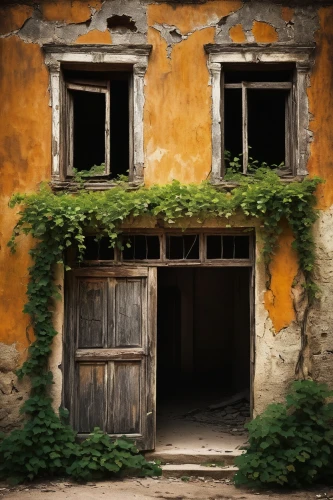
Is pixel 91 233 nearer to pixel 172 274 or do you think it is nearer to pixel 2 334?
pixel 2 334

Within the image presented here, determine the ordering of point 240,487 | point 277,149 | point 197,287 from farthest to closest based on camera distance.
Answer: point 197,287 → point 277,149 → point 240,487

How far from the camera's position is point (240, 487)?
25.5 ft

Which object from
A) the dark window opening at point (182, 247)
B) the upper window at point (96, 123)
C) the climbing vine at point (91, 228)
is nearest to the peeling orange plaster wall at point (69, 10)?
the upper window at point (96, 123)

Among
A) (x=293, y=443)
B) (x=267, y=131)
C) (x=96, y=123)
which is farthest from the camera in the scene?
(x=267, y=131)

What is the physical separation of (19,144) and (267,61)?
10.9ft

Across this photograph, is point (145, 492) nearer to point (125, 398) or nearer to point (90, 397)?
point (125, 398)

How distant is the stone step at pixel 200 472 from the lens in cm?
805

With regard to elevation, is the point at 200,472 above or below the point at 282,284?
below

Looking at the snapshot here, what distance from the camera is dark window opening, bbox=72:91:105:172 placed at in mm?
10688

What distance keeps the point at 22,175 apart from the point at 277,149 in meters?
4.72

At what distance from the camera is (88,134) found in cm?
1101

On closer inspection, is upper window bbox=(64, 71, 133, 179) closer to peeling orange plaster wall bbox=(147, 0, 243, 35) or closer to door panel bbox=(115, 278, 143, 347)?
peeling orange plaster wall bbox=(147, 0, 243, 35)

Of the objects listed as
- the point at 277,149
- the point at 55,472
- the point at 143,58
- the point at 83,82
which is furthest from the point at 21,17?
the point at 55,472

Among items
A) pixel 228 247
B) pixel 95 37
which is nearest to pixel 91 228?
pixel 228 247
